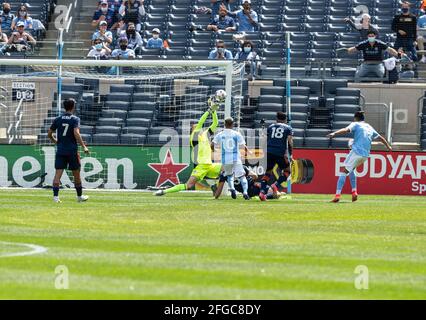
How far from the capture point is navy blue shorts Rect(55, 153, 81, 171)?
27.0m

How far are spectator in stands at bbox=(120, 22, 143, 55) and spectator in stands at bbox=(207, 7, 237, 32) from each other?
2.32 m

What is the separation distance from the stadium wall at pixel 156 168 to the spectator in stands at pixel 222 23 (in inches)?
293

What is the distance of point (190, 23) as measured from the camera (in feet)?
137

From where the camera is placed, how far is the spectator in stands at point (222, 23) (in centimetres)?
4100

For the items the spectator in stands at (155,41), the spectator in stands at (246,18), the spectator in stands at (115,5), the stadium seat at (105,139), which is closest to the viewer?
the stadium seat at (105,139)

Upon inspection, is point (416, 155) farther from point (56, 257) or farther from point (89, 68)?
point (56, 257)

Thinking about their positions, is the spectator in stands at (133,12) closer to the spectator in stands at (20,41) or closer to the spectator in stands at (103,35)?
the spectator in stands at (103,35)

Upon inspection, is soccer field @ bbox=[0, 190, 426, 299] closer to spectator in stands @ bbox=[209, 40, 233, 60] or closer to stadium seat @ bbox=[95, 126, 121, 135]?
stadium seat @ bbox=[95, 126, 121, 135]

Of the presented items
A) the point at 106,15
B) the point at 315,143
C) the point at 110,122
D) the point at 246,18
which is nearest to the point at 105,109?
the point at 110,122

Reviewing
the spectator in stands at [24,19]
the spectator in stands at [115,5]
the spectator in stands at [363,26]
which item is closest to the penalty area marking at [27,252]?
the spectator in stands at [363,26]

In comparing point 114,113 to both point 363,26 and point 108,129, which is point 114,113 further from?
point 363,26

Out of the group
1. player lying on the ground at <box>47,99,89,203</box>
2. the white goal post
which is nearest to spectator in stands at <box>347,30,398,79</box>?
the white goal post
